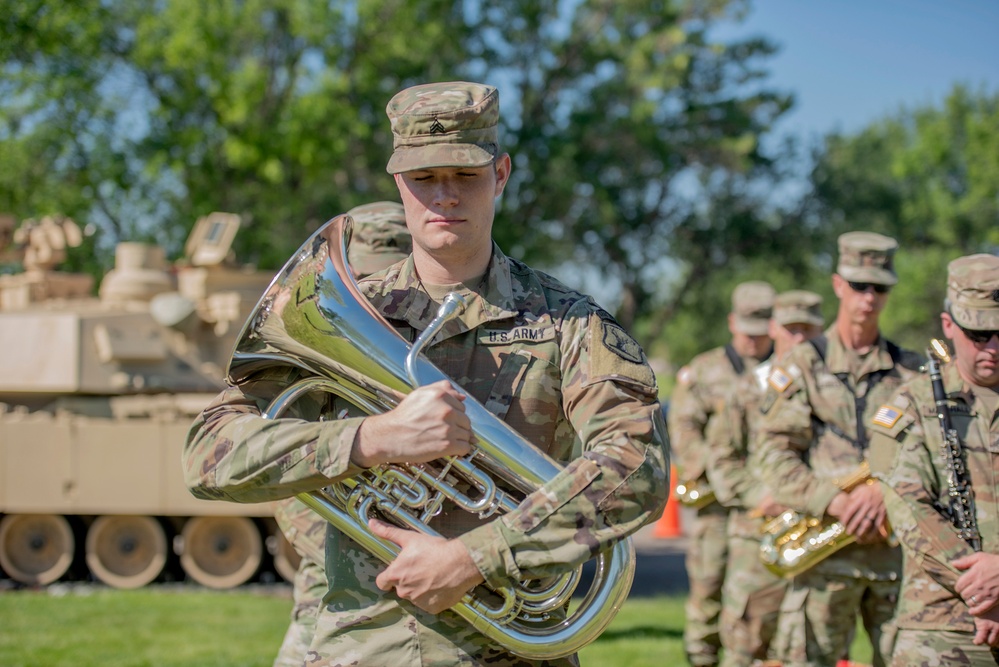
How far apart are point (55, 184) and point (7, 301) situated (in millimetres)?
16460

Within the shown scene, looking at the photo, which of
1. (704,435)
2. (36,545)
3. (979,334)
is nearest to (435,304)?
(979,334)

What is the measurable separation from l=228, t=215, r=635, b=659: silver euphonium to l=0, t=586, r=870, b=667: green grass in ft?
18.9

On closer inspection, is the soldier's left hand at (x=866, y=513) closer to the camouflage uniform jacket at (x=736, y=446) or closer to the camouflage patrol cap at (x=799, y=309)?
the camouflage uniform jacket at (x=736, y=446)

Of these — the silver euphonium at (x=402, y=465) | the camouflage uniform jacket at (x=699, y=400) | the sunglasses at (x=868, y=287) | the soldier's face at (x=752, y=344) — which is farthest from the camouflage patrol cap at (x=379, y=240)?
the soldier's face at (x=752, y=344)

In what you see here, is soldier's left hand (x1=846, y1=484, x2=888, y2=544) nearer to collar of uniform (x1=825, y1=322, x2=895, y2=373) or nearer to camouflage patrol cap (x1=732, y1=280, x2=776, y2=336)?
collar of uniform (x1=825, y1=322, x2=895, y2=373)

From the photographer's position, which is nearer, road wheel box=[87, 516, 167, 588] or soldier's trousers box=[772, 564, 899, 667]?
soldier's trousers box=[772, 564, 899, 667]

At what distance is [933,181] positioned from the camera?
Result: 46.7 metres

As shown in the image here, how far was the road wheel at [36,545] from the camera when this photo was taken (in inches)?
517

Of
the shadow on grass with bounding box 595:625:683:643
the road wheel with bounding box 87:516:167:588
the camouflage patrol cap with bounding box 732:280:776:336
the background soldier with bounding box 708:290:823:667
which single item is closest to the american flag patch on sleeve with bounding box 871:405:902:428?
the background soldier with bounding box 708:290:823:667

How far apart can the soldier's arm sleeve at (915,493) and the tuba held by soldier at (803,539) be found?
99 centimetres

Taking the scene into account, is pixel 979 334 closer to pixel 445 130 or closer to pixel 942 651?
pixel 942 651

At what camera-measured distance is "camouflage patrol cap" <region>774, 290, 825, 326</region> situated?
25.5ft

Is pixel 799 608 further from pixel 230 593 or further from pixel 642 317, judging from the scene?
pixel 642 317

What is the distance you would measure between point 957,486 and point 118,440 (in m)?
10.1
